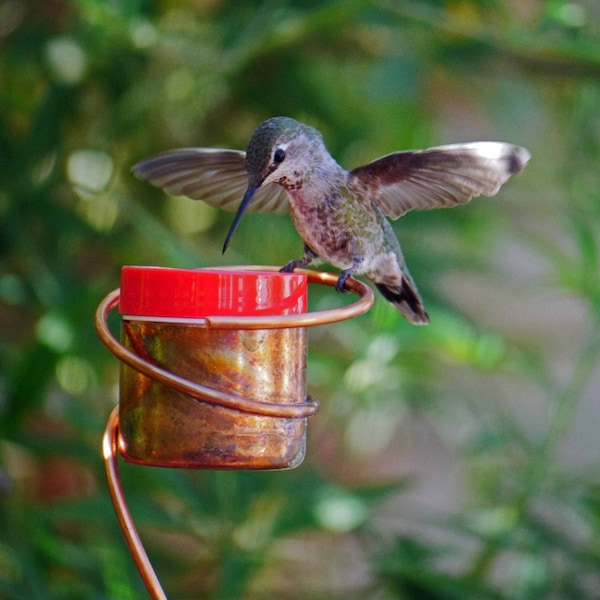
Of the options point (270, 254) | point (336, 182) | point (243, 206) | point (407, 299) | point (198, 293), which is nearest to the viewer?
point (198, 293)

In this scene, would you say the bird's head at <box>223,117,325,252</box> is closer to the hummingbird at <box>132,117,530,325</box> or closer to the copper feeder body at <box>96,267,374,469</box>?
the hummingbird at <box>132,117,530,325</box>

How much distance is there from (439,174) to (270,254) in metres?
1.08

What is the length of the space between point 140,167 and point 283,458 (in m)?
0.50

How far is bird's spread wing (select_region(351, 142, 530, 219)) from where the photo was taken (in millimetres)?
1078

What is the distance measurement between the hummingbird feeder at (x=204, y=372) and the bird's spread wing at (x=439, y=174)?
0.96ft

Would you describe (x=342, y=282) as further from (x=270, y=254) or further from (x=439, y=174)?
(x=270, y=254)

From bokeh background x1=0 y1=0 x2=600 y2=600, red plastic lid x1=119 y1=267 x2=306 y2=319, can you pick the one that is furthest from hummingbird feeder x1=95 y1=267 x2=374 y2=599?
bokeh background x1=0 y1=0 x2=600 y2=600

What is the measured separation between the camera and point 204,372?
866 millimetres

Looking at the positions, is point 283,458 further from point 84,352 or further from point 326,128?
point 326,128

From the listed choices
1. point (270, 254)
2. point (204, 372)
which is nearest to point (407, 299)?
point (204, 372)

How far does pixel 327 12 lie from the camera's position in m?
1.74

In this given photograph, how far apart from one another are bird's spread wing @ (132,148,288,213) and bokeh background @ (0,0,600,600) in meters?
0.38

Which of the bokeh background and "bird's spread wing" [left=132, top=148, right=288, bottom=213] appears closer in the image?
"bird's spread wing" [left=132, top=148, right=288, bottom=213]

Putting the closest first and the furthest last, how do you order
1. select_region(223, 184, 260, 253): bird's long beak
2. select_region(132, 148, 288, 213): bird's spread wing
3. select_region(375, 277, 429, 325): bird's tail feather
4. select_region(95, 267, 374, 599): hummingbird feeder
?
select_region(95, 267, 374, 599): hummingbird feeder
select_region(223, 184, 260, 253): bird's long beak
select_region(132, 148, 288, 213): bird's spread wing
select_region(375, 277, 429, 325): bird's tail feather
